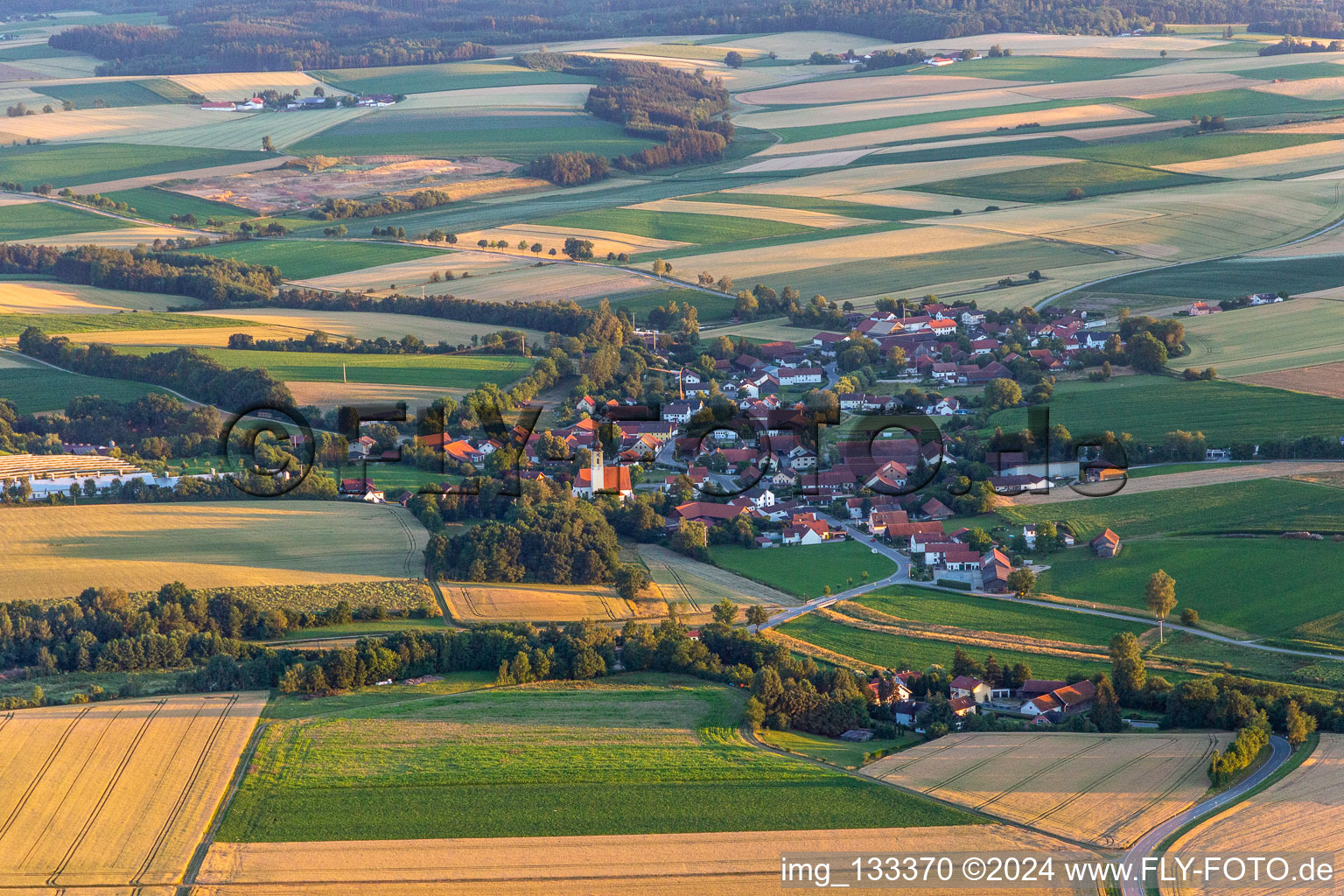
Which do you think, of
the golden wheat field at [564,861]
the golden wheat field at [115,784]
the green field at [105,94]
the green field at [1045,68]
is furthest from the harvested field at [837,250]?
the green field at [105,94]

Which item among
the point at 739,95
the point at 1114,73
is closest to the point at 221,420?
the point at 739,95

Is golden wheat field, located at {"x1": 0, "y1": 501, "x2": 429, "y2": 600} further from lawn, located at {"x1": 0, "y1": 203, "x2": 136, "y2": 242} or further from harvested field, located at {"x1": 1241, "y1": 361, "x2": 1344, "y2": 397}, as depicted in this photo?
lawn, located at {"x1": 0, "y1": 203, "x2": 136, "y2": 242}

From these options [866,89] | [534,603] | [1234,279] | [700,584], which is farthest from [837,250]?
[866,89]

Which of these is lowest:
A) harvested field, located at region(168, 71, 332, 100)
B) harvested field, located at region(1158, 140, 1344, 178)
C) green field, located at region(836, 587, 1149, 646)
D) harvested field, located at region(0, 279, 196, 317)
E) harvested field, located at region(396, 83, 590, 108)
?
green field, located at region(836, 587, 1149, 646)

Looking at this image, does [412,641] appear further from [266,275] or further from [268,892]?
[266,275]

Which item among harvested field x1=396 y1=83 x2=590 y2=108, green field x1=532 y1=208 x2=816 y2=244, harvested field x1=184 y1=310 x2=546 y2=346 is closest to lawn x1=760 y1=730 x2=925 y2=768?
harvested field x1=184 y1=310 x2=546 y2=346

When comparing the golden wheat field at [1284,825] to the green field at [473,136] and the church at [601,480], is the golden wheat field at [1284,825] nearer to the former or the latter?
the church at [601,480]
